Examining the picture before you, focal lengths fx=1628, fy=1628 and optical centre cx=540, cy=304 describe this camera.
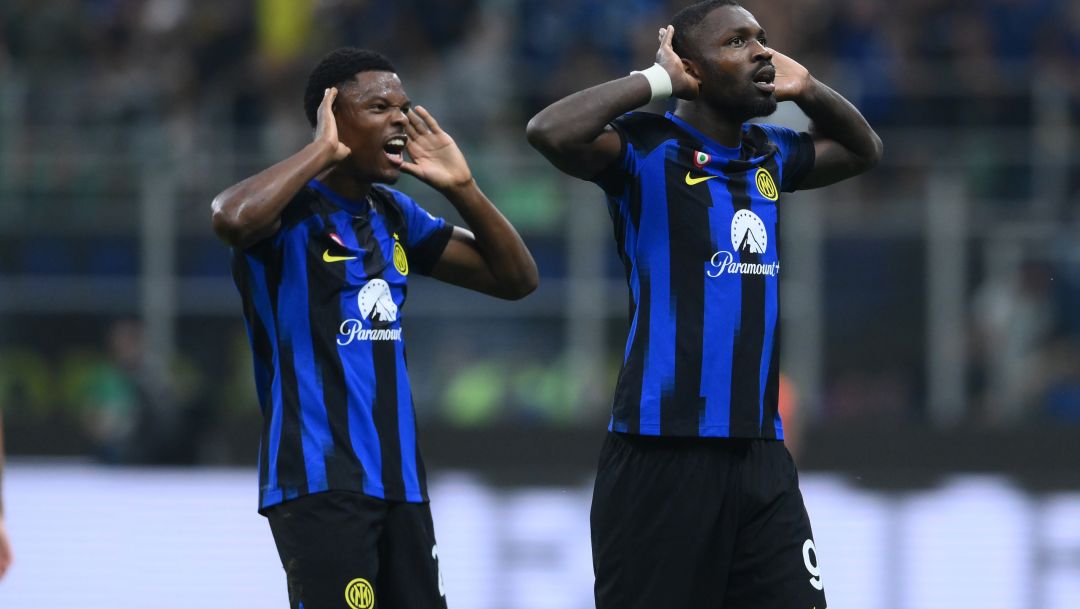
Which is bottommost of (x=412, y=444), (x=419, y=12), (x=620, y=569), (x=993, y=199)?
→ (x=620, y=569)

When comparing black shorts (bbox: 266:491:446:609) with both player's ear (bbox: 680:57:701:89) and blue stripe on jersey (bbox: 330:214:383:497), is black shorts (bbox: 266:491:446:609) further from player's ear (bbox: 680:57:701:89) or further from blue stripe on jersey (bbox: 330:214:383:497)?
player's ear (bbox: 680:57:701:89)

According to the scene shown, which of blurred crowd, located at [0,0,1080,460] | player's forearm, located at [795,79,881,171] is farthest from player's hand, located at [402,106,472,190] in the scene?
blurred crowd, located at [0,0,1080,460]

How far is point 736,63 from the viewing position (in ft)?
14.7

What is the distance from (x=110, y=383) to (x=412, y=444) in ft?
22.8

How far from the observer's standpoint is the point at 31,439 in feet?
35.4

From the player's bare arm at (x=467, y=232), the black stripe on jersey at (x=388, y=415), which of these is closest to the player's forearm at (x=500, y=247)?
the player's bare arm at (x=467, y=232)

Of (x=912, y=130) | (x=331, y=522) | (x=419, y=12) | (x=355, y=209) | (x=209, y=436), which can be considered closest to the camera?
(x=331, y=522)

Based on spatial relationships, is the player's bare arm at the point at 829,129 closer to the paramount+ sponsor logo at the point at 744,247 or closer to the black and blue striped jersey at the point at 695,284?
the black and blue striped jersey at the point at 695,284

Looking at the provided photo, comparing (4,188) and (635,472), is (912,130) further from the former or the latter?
(635,472)

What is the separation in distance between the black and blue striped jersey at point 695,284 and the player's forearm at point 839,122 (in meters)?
0.33

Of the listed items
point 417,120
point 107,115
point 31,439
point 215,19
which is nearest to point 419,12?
point 215,19

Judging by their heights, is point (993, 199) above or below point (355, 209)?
above

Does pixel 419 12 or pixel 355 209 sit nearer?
pixel 355 209

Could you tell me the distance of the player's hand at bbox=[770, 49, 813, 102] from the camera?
470cm
